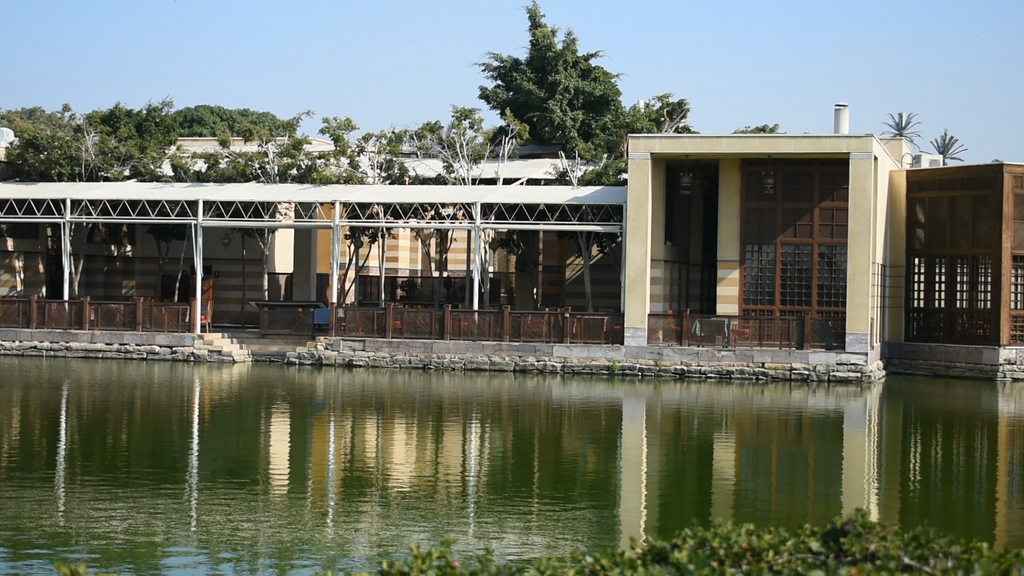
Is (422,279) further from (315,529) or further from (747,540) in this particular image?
(747,540)

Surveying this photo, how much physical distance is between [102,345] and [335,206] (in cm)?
756

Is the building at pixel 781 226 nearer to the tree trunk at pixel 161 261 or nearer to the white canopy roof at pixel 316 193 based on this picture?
the white canopy roof at pixel 316 193

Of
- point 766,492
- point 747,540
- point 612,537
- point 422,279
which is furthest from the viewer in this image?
point 422,279

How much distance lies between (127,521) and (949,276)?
87.0 ft

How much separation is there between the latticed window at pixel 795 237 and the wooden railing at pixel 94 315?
15538 mm

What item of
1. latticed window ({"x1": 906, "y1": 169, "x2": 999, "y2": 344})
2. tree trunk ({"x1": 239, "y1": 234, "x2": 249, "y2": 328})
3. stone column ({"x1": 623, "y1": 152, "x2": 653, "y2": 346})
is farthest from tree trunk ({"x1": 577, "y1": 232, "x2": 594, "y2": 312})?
tree trunk ({"x1": 239, "y1": 234, "x2": 249, "y2": 328})

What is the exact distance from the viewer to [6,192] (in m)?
37.7

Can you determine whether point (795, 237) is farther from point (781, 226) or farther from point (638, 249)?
point (638, 249)

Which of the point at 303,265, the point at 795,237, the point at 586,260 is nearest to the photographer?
the point at 795,237

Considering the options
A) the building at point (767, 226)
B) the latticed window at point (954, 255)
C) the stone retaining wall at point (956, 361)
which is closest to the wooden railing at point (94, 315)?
the building at point (767, 226)

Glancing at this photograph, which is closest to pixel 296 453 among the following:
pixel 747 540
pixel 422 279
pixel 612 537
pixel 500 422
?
pixel 500 422

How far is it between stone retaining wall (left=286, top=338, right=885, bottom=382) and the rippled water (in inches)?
83.8

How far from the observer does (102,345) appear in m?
35.7

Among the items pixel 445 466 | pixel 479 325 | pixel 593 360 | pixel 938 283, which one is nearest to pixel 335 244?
pixel 479 325
